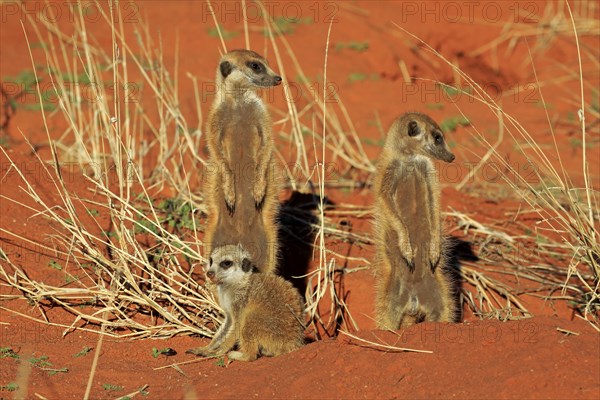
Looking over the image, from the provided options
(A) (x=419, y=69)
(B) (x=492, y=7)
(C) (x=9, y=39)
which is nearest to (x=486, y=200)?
(A) (x=419, y=69)

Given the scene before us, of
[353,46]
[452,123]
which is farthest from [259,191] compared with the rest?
[353,46]

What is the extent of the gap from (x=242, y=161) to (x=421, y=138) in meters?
1.39

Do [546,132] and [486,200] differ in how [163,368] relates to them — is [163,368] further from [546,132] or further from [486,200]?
[546,132]

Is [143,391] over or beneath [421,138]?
beneath

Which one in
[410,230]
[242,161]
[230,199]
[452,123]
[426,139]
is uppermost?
[452,123]

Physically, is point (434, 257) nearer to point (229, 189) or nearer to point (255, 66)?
point (229, 189)

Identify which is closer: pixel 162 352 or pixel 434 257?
pixel 162 352

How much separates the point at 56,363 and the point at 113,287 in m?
1.02

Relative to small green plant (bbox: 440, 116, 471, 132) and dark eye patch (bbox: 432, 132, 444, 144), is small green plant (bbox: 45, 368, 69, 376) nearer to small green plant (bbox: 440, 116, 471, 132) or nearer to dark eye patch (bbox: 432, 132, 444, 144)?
dark eye patch (bbox: 432, 132, 444, 144)

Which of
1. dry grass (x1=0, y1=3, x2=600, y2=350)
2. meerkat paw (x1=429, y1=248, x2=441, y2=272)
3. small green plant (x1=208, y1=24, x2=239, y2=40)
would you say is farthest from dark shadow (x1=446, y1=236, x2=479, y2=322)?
small green plant (x1=208, y1=24, x2=239, y2=40)

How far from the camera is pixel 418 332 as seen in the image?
18.2 ft

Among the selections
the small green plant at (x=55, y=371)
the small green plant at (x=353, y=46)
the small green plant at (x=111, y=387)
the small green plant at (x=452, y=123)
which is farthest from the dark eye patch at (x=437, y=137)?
the small green plant at (x=353, y=46)

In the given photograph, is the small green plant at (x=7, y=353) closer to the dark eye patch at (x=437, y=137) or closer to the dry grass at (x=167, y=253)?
the dry grass at (x=167, y=253)

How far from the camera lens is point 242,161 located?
24.0 feet
